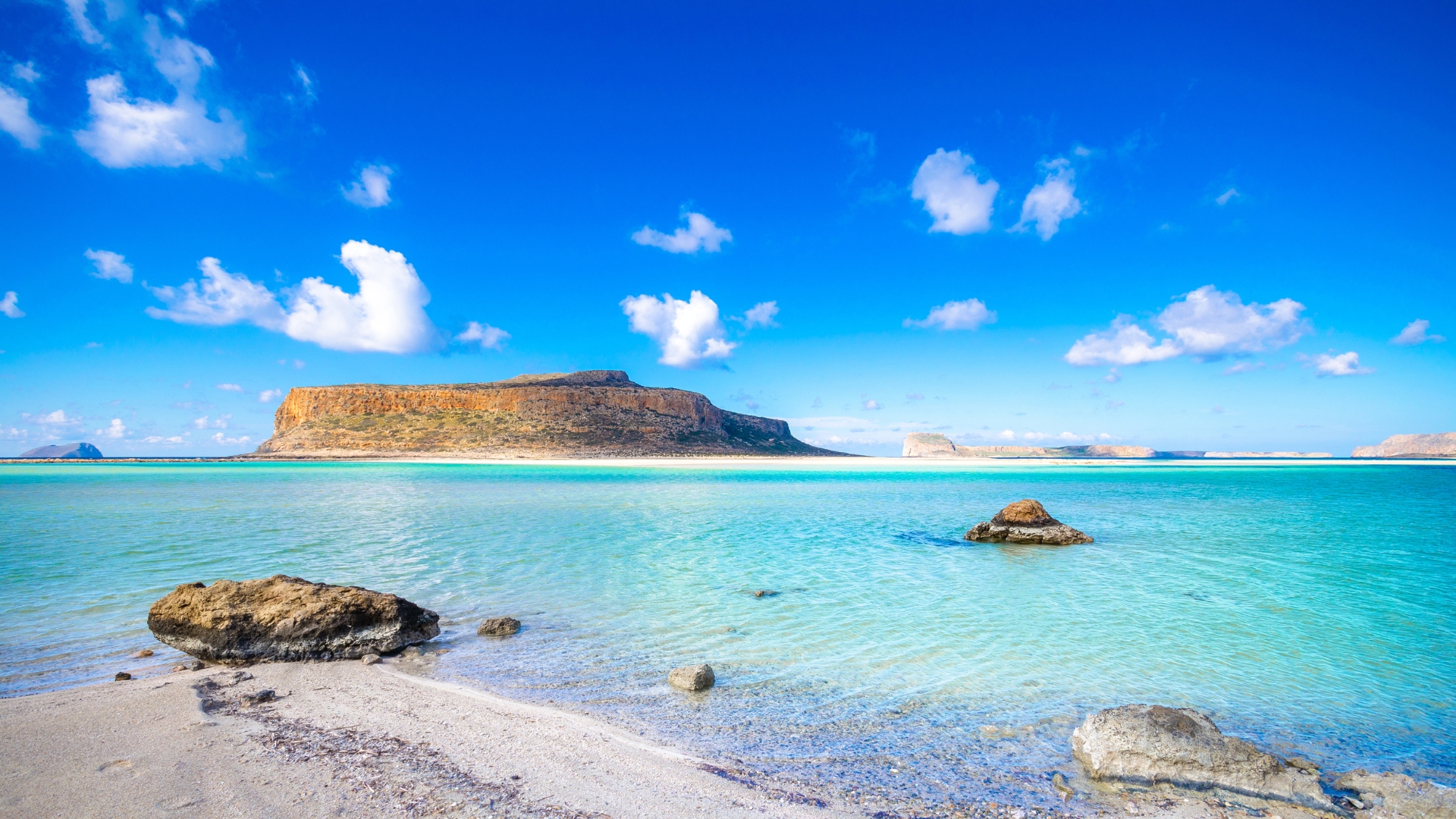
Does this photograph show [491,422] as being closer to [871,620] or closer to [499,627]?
[499,627]

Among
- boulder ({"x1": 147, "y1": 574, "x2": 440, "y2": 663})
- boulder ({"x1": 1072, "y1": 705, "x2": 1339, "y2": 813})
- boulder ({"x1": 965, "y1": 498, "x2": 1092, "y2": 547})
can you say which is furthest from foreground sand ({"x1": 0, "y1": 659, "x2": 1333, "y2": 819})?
boulder ({"x1": 965, "y1": 498, "x2": 1092, "y2": 547})

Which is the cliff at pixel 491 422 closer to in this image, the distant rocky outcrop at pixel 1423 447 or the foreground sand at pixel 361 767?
the foreground sand at pixel 361 767

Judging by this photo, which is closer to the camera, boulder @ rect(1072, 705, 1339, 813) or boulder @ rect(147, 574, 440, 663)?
boulder @ rect(1072, 705, 1339, 813)

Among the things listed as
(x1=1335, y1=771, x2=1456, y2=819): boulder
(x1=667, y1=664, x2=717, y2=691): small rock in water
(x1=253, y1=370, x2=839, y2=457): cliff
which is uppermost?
(x1=253, y1=370, x2=839, y2=457): cliff

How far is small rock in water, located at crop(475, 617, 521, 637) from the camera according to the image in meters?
7.87

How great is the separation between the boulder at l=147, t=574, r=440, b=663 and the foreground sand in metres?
1.22

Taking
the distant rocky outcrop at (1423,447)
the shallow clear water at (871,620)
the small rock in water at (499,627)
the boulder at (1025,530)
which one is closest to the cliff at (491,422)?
the shallow clear water at (871,620)

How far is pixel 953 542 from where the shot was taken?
16.2 metres

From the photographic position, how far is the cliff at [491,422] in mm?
91562

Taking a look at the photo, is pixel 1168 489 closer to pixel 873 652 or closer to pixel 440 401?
pixel 873 652

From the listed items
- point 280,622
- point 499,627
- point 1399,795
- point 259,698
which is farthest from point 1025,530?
point 259,698

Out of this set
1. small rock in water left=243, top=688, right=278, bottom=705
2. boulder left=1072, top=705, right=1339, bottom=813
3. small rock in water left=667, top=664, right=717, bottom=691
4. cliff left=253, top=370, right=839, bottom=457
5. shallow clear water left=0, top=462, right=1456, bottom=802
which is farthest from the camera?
cliff left=253, top=370, right=839, bottom=457

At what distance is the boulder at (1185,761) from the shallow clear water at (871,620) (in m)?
0.32

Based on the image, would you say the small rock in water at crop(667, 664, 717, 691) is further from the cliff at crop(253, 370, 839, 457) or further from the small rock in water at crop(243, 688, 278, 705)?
the cliff at crop(253, 370, 839, 457)
